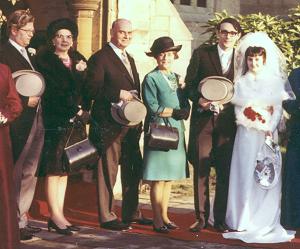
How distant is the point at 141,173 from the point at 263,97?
1.52m

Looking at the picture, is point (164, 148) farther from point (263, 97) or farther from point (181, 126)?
point (263, 97)

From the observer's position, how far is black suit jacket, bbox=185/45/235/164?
718 cm

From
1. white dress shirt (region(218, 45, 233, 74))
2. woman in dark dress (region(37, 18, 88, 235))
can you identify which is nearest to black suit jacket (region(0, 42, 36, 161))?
woman in dark dress (region(37, 18, 88, 235))

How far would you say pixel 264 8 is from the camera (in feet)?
69.1

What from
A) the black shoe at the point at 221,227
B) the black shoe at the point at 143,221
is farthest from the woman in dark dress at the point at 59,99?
the black shoe at the point at 221,227

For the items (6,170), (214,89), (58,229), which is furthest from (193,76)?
(6,170)

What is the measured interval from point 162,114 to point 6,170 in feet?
6.64

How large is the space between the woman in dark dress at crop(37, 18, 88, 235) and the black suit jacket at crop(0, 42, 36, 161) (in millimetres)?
234

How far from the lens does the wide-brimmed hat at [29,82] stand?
6.40m

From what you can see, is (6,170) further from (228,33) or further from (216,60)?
(228,33)

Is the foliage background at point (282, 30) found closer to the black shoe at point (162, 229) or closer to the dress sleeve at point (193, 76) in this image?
the dress sleeve at point (193, 76)

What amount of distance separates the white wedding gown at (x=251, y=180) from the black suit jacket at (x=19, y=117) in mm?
2142

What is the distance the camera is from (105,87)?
7129 mm

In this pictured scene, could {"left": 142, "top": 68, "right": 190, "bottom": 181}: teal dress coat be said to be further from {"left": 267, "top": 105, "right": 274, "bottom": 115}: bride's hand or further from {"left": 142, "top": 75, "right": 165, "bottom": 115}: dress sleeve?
{"left": 267, "top": 105, "right": 274, "bottom": 115}: bride's hand
